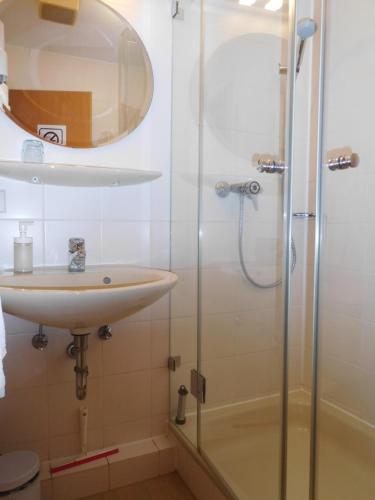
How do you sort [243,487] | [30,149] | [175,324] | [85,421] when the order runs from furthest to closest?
1. [175,324]
2. [85,421]
3. [30,149]
4. [243,487]

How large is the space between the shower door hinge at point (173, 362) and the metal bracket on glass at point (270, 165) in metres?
0.83

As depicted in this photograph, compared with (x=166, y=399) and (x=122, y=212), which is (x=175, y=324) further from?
(x=122, y=212)

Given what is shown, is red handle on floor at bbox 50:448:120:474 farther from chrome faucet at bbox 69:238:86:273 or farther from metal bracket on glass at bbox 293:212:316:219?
metal bracket on glass at bbox 293:212:316:219

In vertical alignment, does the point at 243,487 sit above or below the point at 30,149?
below

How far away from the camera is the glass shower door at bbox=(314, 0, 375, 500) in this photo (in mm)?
1225

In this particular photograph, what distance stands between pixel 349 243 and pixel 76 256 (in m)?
1.00

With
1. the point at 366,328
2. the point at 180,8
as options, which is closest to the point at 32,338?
the point at 366,328

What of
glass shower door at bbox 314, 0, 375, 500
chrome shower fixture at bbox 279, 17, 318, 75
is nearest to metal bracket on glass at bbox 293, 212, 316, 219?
glass shower door at bbox 314, 0, 375, 500

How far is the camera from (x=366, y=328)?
138 centimetres

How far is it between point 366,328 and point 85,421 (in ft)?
3.67

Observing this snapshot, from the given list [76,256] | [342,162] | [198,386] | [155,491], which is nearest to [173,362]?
[198,386]

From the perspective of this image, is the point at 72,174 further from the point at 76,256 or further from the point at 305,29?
the point at 305,29

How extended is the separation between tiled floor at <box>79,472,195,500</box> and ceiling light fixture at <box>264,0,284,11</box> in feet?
→ 5.78

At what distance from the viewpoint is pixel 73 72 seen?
4.53ft
